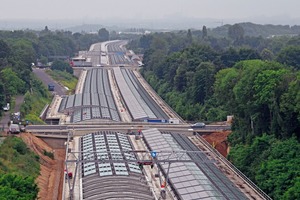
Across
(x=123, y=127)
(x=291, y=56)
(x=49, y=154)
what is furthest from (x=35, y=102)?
(x=291, y=56)

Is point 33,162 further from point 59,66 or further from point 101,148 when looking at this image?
point 59,66

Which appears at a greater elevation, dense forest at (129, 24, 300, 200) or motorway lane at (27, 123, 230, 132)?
dense forest at (129, 24, 300, 200)

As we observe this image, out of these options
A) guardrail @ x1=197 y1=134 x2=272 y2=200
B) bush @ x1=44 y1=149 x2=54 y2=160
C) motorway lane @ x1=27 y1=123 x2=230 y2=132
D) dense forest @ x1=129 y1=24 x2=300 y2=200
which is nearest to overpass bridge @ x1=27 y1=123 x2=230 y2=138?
motorway lane @ x1=27 y1=123 x2=230 y2=132

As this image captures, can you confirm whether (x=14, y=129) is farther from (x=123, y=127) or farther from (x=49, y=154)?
(x=123, y=127)

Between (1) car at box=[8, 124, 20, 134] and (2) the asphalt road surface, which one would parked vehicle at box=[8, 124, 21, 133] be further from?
(2) the asphalt road surface

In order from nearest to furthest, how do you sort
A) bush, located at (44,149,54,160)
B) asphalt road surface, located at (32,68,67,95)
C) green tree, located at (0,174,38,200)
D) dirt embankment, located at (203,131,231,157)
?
green tree, located at (0,174,38,200) < bush, located at (44,149,54,160) < dirt embankment, located at (203,131,231,157) < asphalt road surface, located at (32,68,67,95)

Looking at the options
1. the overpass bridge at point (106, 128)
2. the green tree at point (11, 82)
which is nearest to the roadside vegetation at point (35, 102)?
the green tree at point (11, 82)

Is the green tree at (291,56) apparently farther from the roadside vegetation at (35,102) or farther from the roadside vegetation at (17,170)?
the roadside vegetation at (17,170)
